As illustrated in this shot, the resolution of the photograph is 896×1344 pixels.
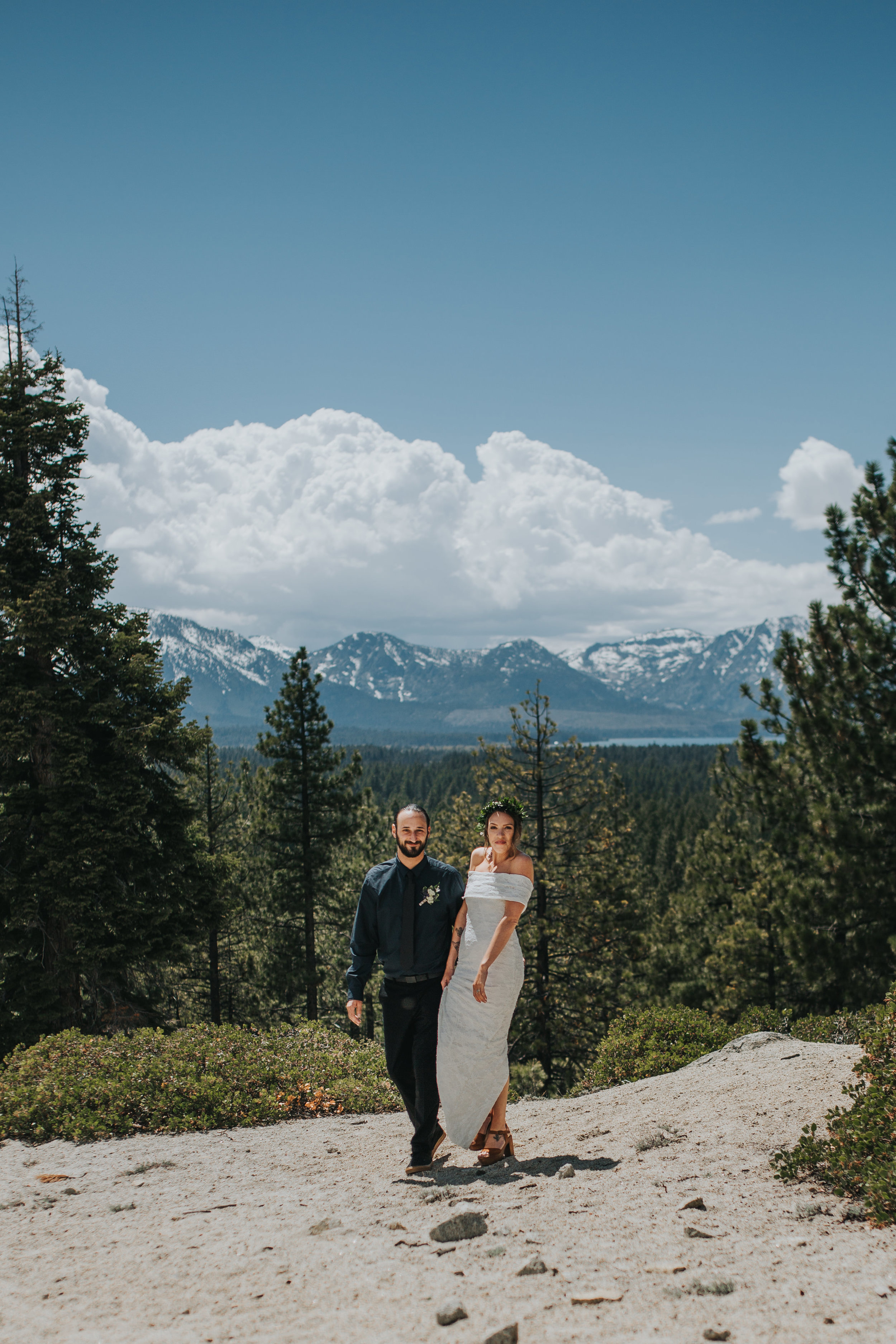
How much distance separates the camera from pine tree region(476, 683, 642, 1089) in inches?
603

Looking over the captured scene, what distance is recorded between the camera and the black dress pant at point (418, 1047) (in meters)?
5.45

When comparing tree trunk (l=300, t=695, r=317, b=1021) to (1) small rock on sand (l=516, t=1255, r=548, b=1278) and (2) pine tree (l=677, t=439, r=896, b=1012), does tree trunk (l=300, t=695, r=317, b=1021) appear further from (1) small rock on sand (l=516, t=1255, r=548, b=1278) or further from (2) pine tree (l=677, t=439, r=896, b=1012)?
(1) small rock on sand (l=516, t=1255, r=548, b=1278)

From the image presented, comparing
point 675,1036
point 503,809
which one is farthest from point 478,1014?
point 675,1036

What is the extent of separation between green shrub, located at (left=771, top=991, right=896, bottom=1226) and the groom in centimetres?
233

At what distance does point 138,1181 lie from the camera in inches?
221

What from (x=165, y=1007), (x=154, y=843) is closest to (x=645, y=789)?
(x=165, y=1007)

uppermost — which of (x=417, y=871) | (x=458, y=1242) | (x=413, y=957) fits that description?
(x=417, y=871)

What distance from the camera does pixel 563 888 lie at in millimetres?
15820

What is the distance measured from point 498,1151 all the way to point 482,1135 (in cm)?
16

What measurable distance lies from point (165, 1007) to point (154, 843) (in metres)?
16.1

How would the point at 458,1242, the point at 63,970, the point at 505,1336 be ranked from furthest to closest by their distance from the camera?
the point at 63,970
the point at 458,1242
the point at 505,1336

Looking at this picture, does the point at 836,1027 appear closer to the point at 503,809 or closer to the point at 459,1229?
the point at 503,809

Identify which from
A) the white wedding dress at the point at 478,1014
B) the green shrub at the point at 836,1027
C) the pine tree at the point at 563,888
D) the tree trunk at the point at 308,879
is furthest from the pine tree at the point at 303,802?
the white wedding dress at the point at 478,1014

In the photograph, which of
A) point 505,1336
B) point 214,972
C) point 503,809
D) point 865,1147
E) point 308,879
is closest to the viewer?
point 505,1336
